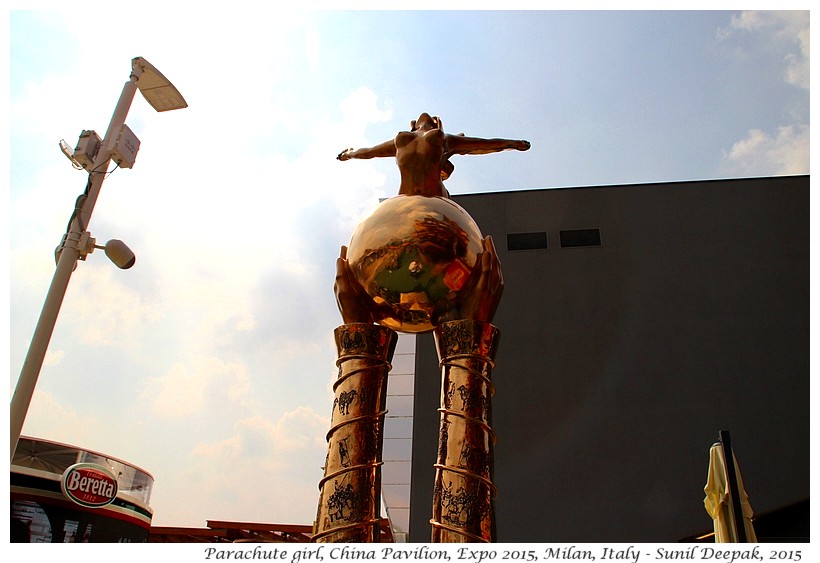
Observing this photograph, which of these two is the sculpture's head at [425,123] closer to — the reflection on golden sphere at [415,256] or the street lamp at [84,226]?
the reflection on golden sphere at [415,256]

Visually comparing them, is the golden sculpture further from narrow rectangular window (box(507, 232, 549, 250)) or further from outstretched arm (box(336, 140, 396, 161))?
narrow rectangular window (box(507, 232, 549, 250))

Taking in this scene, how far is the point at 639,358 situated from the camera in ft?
35.9

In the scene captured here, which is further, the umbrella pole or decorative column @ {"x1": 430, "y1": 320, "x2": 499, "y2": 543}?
the umbrella pole

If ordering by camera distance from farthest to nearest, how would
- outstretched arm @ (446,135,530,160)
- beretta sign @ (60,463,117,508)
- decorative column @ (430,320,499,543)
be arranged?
beretta sign @ (60,463,117,508) → outstretched arm @ (446,135,530,160) → decorative column @ (430,320,499,543)

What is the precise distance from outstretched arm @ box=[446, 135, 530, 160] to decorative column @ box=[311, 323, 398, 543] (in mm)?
677

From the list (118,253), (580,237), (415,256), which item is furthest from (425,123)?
(580,237)

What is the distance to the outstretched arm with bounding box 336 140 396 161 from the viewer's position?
77.9 inches

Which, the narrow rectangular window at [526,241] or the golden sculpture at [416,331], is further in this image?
the narrow rectangular window at [526,241]

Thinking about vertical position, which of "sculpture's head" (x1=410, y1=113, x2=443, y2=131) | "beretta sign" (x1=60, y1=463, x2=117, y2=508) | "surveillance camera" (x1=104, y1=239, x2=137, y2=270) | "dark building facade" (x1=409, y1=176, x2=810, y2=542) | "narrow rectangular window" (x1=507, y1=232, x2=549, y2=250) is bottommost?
"sculpture's head" (x1=410, y1=113, x2=443, y2=131)

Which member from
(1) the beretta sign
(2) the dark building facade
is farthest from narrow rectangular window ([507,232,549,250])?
(1) the beretta sign

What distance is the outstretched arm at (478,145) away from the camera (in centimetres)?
193

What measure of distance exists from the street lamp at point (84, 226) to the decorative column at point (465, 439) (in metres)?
2.17

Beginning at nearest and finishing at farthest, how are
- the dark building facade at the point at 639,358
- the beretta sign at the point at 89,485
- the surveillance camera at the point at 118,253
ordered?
the surveillance camera at the point at 118,253 < the dark building facade at the point at 639,358 < the beretta sign at the point at 89,485

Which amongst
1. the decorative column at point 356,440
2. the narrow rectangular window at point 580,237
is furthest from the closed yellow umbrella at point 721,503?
the narrow rectangular window at point 580,237
